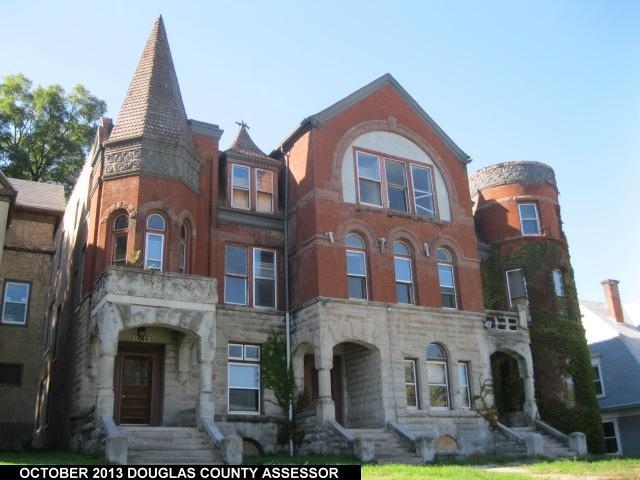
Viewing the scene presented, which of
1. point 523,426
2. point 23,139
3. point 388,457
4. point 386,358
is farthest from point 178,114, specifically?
point 23,139

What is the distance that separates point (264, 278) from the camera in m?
24.8

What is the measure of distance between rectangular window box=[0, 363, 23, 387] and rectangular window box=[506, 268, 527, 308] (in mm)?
20673

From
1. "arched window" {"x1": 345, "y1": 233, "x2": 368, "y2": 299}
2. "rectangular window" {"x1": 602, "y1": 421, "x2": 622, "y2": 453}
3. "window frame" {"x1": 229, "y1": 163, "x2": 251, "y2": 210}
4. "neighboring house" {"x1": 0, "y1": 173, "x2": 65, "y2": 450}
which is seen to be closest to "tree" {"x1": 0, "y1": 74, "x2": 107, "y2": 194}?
"neighboring house" {"x1": 0, "y1": 173, "x2": 65, "y2": 450}

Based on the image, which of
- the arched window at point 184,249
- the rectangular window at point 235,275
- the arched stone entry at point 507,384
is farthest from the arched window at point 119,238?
the arched stone entry at point 507,384

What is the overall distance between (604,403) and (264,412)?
61.5 ft

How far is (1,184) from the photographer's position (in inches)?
924

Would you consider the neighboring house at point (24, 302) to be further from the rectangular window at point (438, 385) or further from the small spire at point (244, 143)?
the rectangular window at point (438, 385)

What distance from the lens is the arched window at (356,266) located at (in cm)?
2425

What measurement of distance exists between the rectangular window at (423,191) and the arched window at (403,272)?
1.79 m

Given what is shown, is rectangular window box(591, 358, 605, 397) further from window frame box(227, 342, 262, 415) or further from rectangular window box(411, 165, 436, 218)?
window frame box(227, 342, 262, 415)

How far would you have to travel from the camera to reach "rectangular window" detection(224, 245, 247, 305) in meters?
24.0

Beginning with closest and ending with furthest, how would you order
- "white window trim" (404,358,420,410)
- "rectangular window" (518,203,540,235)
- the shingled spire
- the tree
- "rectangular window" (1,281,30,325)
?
the shingled spire < "white window trim" (404,358,420,410) < "rectangular window" (1,281,30,325) < "rectangular window" (518,203,540,235) < the tree

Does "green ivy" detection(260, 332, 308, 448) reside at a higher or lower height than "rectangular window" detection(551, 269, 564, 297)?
lower

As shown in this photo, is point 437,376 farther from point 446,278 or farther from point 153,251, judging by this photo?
point 153,251
